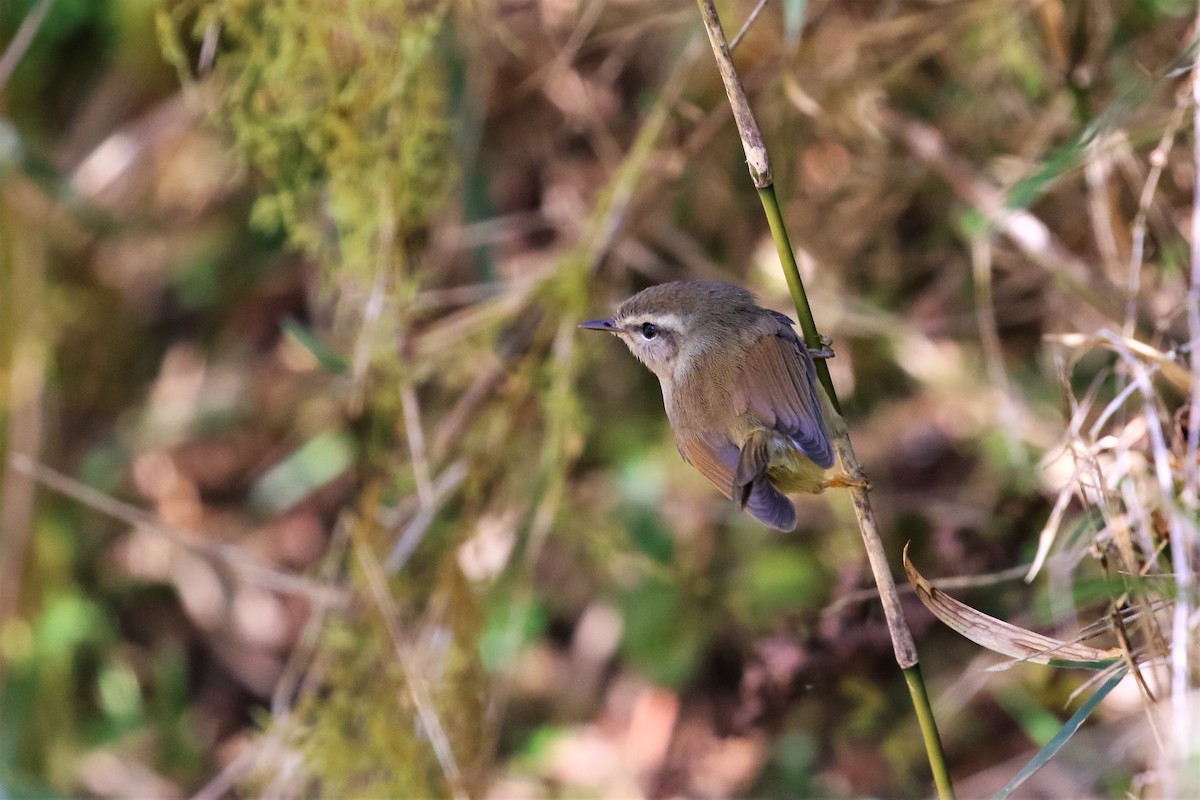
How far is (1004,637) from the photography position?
161 centimetres

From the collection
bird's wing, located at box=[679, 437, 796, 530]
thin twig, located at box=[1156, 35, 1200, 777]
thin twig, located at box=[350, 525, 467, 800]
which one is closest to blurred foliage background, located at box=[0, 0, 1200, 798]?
thin twig, located at box=[350, 525, 467, 800]

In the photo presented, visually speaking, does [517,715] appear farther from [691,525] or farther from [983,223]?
[983,223]

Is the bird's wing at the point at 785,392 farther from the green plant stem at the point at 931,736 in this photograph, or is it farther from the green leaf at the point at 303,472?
the green leaf at the point at 303,472

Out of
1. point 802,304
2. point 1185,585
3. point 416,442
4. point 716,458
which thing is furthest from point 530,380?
point 1185,585

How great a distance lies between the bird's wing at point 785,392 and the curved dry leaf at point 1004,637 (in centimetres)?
37

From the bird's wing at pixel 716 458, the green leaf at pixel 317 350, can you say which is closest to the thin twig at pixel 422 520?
the green leaf at pixel 317 350

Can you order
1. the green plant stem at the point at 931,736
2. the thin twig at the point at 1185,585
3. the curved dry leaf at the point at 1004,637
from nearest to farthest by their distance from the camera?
the thin twig at the point at 1185,585
the green plant stem at the point at 931,736
the curved dry leaf at the point at 1004,637

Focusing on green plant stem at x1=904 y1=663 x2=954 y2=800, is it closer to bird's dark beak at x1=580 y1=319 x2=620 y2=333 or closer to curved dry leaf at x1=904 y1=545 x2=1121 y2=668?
curved dry leaf at x1=904 y1=545 x2=1121 y2=668

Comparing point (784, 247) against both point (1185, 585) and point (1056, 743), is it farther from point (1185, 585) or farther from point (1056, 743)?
point (1056, 743)

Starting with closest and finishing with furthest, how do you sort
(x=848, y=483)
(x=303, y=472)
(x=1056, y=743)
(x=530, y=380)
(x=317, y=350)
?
1. (x=1056, y=743)
2. (x=848, y=483)
3. (x=317, y=350)
4. (x=530, y=380)
5. (x=303, y=472)

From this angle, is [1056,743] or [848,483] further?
[848,483]

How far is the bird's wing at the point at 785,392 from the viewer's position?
1.94 metres

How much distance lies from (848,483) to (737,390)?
0.42 m

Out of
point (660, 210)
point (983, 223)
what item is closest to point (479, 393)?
point (660, 210)
